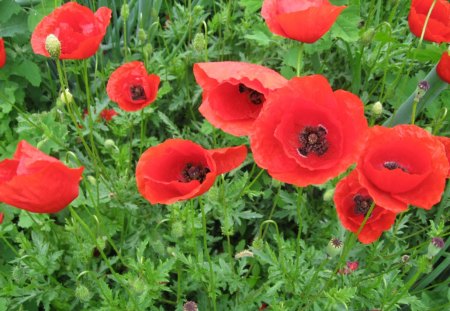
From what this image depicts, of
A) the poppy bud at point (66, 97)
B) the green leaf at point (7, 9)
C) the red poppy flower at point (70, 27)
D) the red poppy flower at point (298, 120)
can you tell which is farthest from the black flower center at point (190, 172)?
the green leaf at point (7, 9)

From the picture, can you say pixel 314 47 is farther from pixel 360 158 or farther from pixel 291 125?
pixel 360 158

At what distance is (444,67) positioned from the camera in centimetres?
146

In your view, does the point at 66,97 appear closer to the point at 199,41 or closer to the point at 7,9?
the point at 199,41

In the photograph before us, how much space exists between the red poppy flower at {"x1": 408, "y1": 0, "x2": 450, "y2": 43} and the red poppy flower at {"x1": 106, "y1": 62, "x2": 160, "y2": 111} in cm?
84

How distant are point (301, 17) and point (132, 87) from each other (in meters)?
0.72

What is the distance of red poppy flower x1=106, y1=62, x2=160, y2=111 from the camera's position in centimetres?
161

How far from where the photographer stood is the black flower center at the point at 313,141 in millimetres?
1137

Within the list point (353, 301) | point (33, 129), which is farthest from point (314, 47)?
point (33, 129)

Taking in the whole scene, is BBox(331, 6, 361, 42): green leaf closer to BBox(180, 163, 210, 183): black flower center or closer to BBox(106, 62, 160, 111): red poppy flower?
BBox(106, 62, 160, 111): red poppy flower

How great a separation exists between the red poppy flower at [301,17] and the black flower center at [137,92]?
1.89 ft

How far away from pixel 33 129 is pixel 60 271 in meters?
0.52

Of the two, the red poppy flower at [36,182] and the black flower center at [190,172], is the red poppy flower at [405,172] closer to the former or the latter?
the black flower center at [190,172]

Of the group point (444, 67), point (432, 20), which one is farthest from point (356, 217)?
point (432, 20)

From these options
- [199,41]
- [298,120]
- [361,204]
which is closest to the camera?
[298,120]
